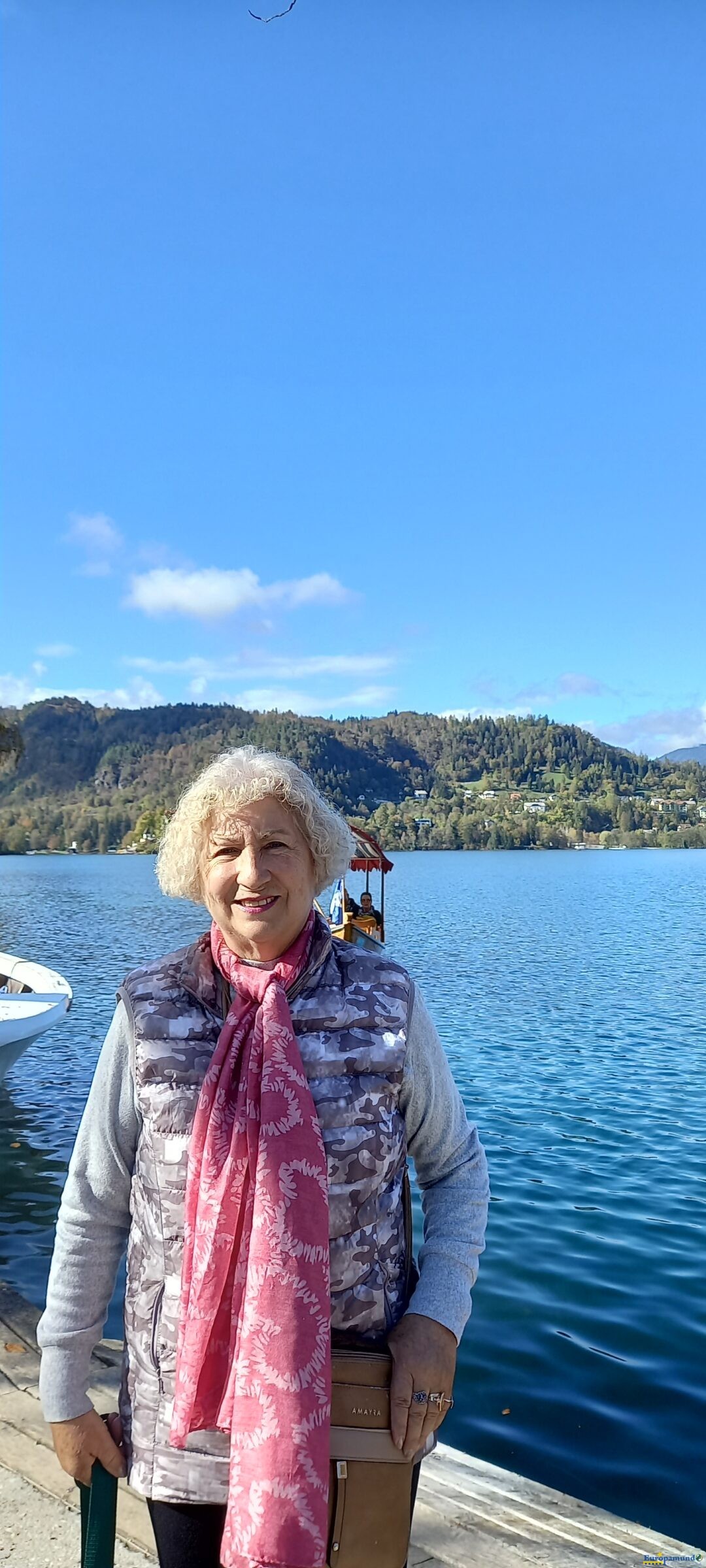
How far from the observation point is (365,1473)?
189 centimetres

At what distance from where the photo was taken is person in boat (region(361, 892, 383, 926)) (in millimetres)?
27531

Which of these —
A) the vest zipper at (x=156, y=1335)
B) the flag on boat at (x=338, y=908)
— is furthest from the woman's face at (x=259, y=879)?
the flag on boat at (x=338, y=908)

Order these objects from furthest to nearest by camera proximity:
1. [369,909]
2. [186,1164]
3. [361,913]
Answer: [369,909] → [361,913] → [186,1164]

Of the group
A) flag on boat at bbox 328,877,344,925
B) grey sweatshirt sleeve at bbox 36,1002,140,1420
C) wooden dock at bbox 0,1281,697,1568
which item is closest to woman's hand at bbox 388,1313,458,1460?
grey sweatshirt sleeve at bbox 36,1002,140,1420

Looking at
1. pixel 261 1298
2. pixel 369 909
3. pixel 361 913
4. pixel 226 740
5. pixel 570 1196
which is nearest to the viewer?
pixel 261 1298

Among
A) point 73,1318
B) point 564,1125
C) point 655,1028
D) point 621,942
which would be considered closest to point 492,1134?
point 564,1125

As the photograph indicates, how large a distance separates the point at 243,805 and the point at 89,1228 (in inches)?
34.2

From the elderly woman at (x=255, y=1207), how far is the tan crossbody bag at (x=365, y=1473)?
0.12 ft

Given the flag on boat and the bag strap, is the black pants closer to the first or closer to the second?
the bag strap

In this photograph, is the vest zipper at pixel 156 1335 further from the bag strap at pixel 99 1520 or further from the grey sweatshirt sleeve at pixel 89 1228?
the bag strap at pixel 99 1520

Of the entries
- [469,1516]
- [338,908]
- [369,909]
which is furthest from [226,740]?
[469,1516]

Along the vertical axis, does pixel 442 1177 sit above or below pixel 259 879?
below

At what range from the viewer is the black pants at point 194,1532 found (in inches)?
75.8

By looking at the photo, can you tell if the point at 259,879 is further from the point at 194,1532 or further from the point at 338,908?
the point at 338,908
